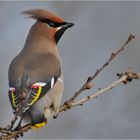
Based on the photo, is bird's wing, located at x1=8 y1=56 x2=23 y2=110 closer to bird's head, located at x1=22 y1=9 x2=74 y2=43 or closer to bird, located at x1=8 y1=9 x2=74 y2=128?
bird, located at x1=8 y1=9 x2=74 y2=128

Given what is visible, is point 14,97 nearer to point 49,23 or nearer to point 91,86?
point 91,86

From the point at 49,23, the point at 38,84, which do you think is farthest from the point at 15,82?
the point at 49,23

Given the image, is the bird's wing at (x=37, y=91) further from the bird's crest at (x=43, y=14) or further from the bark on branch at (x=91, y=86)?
the bird's crest at (x=43, y=14)

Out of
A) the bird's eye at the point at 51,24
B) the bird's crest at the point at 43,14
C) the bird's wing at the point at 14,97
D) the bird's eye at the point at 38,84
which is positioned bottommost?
the bird's wing at the point at 14,97

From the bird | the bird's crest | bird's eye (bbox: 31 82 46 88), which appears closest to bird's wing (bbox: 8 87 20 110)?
the bird

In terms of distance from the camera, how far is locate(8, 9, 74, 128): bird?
183 inches

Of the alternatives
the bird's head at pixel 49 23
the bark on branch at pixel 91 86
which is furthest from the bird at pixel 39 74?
the bark on branch at pixel 91 86

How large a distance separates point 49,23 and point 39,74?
0.60 meters

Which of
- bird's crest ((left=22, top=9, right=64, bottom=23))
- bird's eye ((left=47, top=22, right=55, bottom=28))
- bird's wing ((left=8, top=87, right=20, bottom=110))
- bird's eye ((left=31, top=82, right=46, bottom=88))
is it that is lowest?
bird's wing ((left=8, top=87, right=20, bottom=110))

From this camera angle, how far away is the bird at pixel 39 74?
4.66 m

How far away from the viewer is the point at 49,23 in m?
5.32

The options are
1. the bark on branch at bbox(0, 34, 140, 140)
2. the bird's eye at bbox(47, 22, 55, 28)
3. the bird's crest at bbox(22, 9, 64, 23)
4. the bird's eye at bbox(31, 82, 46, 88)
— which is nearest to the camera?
the bark on branch at bbox(0, 34, 140, 140)

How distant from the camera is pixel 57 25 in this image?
5277 millimetres

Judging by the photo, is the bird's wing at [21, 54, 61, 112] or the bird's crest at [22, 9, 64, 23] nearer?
the bird's wing at [21, 54, 61, 112]
